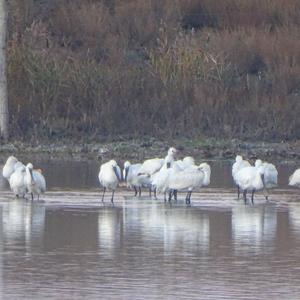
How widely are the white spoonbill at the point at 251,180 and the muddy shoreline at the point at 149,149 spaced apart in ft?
24.3

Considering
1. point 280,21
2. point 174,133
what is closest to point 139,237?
point 174,133

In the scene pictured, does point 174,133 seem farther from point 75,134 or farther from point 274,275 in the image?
point 274,275

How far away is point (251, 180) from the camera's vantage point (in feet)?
71.5

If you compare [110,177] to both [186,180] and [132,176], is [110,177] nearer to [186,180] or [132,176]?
[186,180]

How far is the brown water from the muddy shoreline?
7.18 metres

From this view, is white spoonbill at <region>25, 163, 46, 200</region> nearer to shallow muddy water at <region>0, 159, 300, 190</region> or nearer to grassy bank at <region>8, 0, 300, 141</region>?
shallow muddy water at <region>0, 159, 300, 190</region>

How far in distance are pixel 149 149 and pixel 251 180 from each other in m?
8.97

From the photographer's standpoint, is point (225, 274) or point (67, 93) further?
point (67, 93)

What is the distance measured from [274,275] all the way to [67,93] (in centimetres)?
2027

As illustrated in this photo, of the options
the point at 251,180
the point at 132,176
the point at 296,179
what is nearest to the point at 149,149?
the point at 132,176

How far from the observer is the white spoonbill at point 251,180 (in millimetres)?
21703

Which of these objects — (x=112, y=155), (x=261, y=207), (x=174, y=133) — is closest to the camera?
(x=261, y=207)

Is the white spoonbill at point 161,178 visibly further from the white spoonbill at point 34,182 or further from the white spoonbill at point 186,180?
the white spoonbill at point 34,182

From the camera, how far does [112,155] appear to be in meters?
30.0
